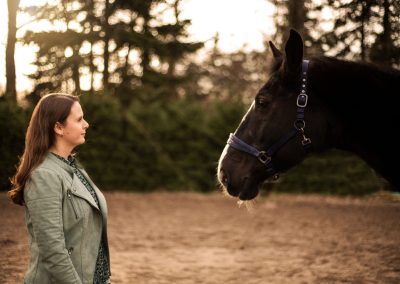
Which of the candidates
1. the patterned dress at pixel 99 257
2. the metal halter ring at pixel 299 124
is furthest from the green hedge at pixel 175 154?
the patterned dress at pixel 99 257

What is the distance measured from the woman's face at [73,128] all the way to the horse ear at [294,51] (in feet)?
4.83

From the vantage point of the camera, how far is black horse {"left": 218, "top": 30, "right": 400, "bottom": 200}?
283 cm

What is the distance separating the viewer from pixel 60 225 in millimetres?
1986

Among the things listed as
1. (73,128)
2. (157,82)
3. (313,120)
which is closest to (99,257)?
(73,128)

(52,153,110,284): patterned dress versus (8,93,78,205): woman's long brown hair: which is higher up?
(8,93,78,205): woman's long brown hair

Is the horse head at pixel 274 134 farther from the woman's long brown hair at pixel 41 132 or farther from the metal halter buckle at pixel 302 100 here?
the woman's long brown hair at pixel 41 132

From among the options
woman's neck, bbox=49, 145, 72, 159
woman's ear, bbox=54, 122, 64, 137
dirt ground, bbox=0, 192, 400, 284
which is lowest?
dirt ground, bbox=0, 192, 400, 284

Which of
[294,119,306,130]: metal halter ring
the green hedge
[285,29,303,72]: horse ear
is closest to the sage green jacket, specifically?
[294,119,306,130]: metal halter ring

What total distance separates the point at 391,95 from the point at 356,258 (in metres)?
3.04

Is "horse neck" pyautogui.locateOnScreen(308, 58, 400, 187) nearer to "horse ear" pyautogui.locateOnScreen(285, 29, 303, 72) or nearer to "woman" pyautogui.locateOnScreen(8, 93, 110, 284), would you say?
"horse ear" pyautogui.locateOnScreen(285, 29, 303, 72)

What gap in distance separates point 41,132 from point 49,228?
537 mm

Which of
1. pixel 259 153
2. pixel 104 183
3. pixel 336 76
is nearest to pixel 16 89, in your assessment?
pixel 259 153

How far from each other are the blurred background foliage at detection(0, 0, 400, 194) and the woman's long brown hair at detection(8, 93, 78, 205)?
8.00ft

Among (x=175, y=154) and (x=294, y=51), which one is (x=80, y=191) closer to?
(x=294, y=51)
